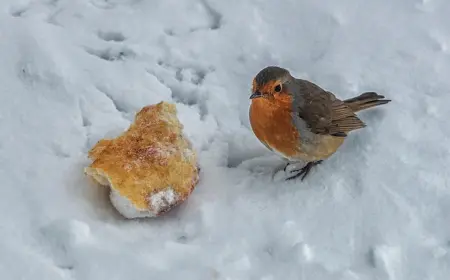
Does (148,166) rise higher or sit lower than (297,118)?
lower

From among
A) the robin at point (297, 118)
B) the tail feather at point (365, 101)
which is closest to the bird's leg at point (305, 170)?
the robin at point (297, 118)

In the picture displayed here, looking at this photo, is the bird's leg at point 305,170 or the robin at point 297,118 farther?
the bird's leg at point 305,170

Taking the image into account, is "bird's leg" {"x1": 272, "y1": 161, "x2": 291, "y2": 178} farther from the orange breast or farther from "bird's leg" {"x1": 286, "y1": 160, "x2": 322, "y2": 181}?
the orange breast

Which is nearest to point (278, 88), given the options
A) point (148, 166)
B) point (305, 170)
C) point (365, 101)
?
point (305, 170)

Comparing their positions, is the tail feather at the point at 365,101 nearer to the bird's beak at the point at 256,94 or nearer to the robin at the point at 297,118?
the robin at the point at 297,118

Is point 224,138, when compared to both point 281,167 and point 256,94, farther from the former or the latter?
point 256,94

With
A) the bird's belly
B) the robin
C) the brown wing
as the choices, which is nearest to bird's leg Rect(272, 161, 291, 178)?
the robin
